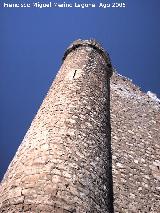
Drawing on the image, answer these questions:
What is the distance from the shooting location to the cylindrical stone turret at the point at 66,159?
5195 millimetres

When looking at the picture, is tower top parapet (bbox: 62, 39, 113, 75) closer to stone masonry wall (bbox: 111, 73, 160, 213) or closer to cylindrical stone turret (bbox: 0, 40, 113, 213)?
stone masonry wall (bbox: 111, 73, 160, 213)

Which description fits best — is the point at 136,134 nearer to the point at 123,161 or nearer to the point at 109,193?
the point at 123,161

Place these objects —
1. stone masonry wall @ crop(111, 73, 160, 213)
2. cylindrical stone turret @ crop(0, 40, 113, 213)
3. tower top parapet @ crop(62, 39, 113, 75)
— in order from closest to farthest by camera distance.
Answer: cylindrical stone turret @ crop(0, 40, 113, 213), stone masonry wall @ crop(111, 73, 160, 213), tower top parapet @ crop(62, 39, 113, 75)

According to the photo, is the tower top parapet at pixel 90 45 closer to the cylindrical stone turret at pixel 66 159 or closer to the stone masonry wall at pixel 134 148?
the stone masonry wall at pixel 134 148

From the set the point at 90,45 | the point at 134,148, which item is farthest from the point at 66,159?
the point at 90,45

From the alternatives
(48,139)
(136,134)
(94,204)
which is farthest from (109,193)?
(136,134)

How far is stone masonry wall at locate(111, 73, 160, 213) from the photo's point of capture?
23.4 feet

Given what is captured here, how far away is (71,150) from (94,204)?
116cm

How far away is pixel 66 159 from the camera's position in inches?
237

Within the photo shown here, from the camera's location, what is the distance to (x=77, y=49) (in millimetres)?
12188

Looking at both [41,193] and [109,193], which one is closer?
[41,193]

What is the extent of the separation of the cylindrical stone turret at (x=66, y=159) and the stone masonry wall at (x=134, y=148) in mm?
427

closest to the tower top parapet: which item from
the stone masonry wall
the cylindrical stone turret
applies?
the stone masonry wall

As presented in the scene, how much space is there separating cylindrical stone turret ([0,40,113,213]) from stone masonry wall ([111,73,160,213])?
0.43m
